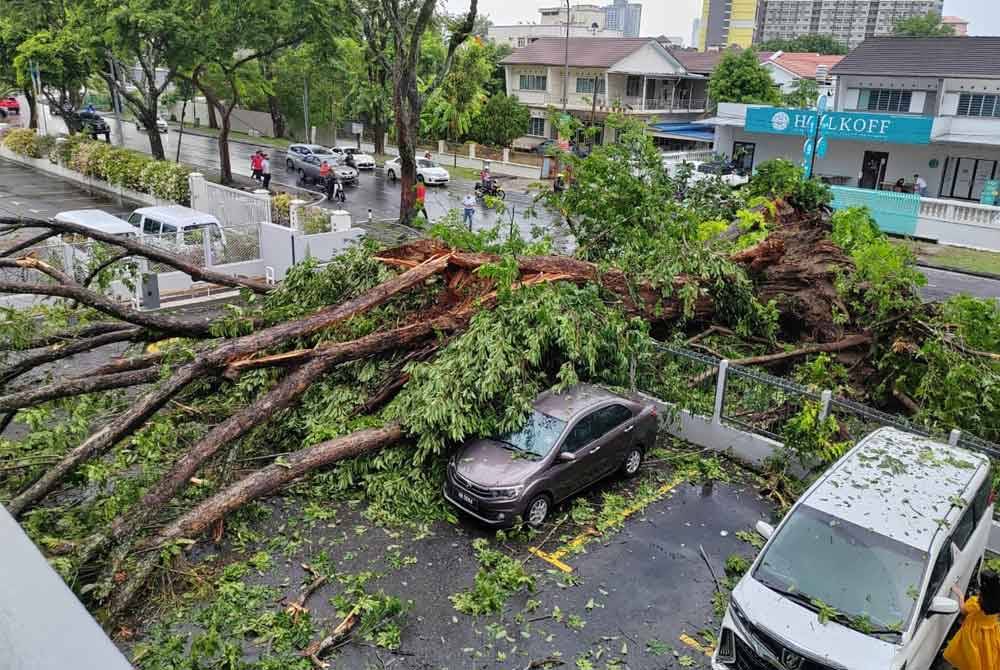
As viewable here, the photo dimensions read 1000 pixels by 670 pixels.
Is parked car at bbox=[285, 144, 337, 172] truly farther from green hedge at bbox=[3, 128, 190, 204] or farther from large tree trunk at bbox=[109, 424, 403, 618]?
large tree trunk at bbox=[109, 424, 403, 618]

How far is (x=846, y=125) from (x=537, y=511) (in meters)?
34.8

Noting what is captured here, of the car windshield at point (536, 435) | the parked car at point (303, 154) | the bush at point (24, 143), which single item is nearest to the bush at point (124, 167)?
the bush at point (24, 143)

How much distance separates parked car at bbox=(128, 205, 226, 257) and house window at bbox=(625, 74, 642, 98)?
131 feet

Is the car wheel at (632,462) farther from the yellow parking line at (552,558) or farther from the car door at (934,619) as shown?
the car door at (934,619)

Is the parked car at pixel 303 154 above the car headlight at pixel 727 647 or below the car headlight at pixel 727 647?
above

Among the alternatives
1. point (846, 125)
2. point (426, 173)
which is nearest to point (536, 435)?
point (426, 173)

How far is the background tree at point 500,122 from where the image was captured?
162 ft

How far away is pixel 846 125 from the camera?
3759 centimetres

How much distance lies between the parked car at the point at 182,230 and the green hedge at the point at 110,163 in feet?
17.1

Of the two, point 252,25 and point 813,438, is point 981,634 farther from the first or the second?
point 252,25

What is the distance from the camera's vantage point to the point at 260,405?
947 centimetres

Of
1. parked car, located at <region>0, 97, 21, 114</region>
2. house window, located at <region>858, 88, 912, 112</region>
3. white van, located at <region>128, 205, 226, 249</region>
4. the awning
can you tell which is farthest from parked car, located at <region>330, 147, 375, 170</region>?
parked car, located at <region>0, 97, 21, 114</region>

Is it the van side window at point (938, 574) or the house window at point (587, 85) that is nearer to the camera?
the van side window at point (938, 574)

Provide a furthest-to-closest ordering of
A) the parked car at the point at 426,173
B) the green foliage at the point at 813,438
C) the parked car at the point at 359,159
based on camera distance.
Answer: the parked car at the point at 359,159 < the parked car at the point at 426,173 < the green foliage at the point at 813,438
